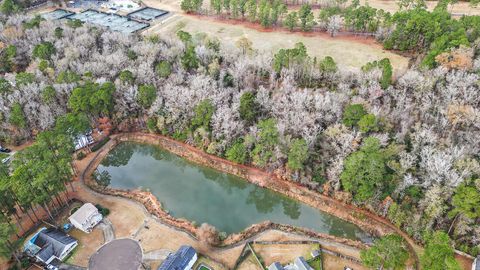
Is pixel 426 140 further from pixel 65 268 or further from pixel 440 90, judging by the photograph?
pixel 65 268

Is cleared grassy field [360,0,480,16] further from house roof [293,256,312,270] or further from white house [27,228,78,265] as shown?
white house [27,228,78,265]

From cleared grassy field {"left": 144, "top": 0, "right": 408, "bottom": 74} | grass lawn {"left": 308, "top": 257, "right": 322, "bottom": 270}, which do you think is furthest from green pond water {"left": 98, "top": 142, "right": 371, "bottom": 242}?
cleared grassy field {"left": 144, "top": 0, "right": 408, "bottom": 74}

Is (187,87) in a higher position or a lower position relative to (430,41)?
lower

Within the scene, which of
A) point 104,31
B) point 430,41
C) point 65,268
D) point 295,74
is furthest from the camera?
point 104,31

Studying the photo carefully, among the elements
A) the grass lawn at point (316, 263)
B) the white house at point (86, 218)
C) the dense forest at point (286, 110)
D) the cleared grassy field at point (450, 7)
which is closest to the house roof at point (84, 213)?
the white house at point (86, 218)

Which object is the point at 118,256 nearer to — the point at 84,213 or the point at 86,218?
the point at 86,218

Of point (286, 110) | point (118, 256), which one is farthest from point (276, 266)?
point (286, 110)

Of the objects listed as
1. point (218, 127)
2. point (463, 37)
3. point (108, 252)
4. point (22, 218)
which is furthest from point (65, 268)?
point (463, 37)

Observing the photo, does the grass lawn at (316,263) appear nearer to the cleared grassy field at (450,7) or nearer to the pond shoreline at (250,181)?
the pond shoreline at (250,181)
